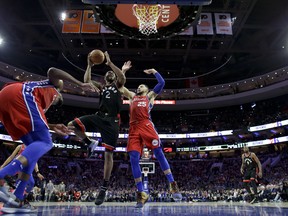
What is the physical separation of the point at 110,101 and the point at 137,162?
4.55 feet

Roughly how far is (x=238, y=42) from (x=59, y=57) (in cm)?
2105

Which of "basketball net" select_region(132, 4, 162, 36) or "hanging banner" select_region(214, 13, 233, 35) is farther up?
"hanging banner" select_region(214, 13, 233, 35)

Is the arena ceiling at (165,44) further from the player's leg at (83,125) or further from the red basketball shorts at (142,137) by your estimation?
the player's leg at (83,125)

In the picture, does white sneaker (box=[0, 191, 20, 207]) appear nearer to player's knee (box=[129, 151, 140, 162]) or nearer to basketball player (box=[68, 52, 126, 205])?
basketball player (box=[68, 52, 126, 205])

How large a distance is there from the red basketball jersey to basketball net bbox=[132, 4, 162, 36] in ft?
27.0

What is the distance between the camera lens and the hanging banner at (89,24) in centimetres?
1983

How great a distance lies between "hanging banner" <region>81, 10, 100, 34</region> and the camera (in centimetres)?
1983

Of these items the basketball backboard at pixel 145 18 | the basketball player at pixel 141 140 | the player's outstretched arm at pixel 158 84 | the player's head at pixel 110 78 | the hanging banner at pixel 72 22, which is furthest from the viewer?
the hanging banner at pixel 72 22

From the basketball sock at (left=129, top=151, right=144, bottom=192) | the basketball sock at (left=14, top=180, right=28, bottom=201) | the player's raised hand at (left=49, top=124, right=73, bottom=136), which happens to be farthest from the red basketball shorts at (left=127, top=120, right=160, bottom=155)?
the basketball sock at (left=14, top=180, right=28, bottom=201)

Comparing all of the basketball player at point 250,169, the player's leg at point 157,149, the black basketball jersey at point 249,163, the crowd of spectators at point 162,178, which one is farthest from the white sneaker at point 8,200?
the crowd of spectators at point 162,178

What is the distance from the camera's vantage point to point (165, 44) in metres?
26.0

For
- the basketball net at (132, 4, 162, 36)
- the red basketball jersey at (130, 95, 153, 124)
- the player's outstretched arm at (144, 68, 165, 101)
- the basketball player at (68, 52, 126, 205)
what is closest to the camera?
the basketball player at (68, 52, 126, 205)

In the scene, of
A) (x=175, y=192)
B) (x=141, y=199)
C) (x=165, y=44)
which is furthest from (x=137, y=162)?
(x=165, y=44)

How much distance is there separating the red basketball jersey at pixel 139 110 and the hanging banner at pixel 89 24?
15154mm
